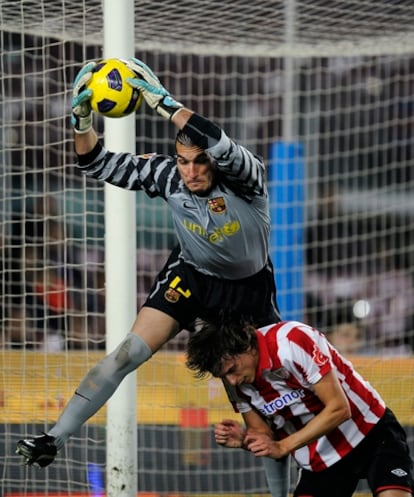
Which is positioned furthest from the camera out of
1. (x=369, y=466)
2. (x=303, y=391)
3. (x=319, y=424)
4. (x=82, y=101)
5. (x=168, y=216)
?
(x=168, y=216)

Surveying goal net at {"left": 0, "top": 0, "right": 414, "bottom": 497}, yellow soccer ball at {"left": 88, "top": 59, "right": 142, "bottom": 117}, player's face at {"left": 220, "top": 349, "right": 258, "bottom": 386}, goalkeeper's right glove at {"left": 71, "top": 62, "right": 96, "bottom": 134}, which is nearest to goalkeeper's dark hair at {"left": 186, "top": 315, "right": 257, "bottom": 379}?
player's face at {"left": 220, "top": 349, "right": 258, "bottom": 386}

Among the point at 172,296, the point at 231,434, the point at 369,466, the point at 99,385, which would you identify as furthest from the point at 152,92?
the point at 369,466

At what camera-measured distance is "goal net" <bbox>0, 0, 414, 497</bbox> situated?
6785 mm

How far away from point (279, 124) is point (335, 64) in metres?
0.81

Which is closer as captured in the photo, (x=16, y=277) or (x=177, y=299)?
(x=177, y=299)

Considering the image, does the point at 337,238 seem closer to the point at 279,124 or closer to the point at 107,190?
the point at 279,124

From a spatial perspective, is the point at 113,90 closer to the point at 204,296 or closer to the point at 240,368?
the point at 204,296

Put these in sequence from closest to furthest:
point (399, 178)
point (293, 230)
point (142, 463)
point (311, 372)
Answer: point (311, 372)
point (142, 463)
point (293, 230)
point (399, 178)

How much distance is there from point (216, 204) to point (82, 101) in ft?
2.35

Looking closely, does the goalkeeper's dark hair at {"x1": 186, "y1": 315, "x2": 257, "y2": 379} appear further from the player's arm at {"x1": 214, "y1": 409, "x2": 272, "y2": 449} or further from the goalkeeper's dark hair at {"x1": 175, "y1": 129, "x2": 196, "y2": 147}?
the goalkeeper's dark hair at {"x1": 175, "y1": 129, "x2": 196, "y2": 147}

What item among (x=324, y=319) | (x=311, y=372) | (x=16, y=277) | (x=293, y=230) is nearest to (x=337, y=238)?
(x=324, y=319)

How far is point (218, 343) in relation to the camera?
4160mm

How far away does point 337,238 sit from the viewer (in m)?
11.2

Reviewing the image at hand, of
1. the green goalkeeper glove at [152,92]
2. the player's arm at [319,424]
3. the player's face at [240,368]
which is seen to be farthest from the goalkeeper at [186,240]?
the player's arm at [319,424]
